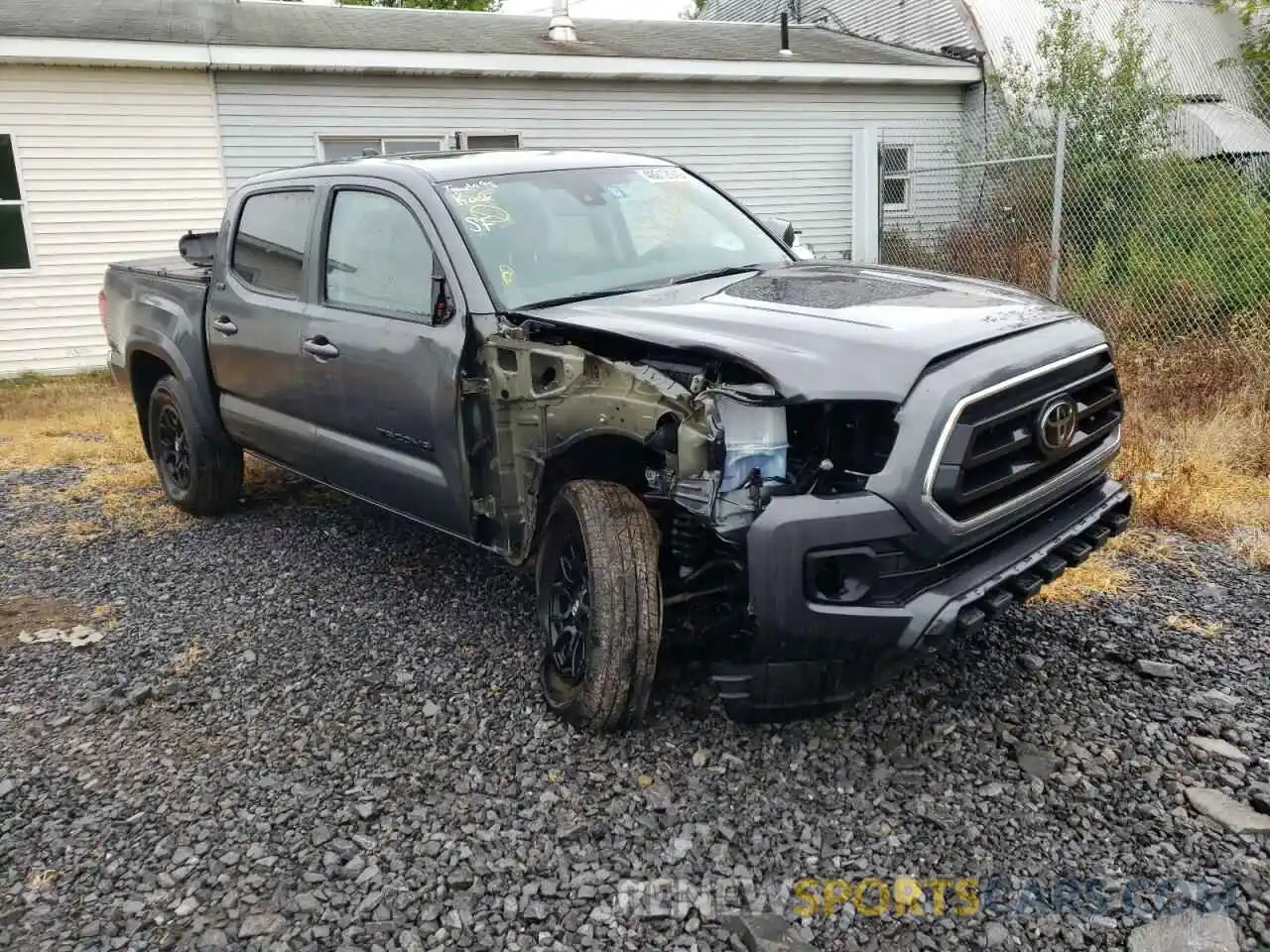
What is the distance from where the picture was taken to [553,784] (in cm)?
303

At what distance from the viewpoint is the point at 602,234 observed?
4055mm

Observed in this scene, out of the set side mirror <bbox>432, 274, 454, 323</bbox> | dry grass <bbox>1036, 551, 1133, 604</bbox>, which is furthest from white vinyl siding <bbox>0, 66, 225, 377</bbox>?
dry grass <bbox>1036, 551, 1133, 604</bbox>

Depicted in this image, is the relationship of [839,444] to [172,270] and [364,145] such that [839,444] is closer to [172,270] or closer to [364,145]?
[172,270]

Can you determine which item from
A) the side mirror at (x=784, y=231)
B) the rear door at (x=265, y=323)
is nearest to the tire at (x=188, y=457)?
the rear door at (x=265, y=323)

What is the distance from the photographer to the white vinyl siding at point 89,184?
35.7ft

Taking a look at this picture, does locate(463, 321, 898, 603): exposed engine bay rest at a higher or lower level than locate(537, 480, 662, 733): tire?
higher

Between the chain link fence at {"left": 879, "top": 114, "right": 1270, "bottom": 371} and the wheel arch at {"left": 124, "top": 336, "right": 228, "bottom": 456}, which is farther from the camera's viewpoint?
the chain link fence at {"left": 879, "top": 114, "right": 1270, "bottom": 371}

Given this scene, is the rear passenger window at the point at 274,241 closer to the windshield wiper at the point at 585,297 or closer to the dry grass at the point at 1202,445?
the windshield wiper at the point at 585,297

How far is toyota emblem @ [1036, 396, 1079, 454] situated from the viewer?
2982mm

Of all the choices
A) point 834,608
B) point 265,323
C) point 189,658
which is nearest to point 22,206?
point 265,323

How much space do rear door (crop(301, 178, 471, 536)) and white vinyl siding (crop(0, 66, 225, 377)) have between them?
835 cm

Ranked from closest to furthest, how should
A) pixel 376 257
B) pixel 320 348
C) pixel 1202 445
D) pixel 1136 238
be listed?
pixel 376 257
pixel 320 348
pixel 1202 445
pixel 1136 238

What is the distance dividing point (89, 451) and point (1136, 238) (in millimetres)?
8582

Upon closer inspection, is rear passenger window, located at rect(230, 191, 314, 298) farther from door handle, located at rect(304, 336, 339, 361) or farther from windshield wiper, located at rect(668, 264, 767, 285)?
windshield wiper, located at rect(668, 264, 767, 285)
